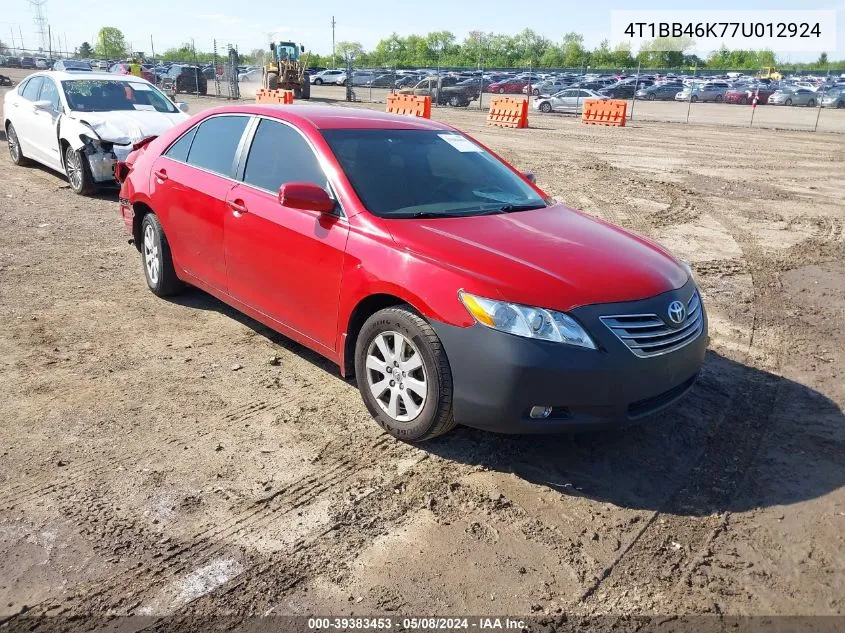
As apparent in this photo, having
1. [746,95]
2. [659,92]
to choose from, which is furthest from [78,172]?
[659,92]

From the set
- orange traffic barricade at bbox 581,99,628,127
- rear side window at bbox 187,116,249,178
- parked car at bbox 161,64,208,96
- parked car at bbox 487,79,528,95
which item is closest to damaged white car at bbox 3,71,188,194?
rear side window at bbox 187,116,249,178

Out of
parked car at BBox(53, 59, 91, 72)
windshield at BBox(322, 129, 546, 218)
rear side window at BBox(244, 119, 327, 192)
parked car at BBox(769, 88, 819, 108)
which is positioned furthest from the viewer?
parked car at BBox(769, 88, 819, 108)

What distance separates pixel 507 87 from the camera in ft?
166

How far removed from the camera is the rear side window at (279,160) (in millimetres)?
4285

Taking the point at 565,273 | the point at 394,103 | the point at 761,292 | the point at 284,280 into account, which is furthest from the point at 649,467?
the point at 394,103

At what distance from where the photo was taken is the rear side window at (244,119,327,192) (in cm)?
429

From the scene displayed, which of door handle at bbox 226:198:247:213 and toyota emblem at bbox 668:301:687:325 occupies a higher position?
door handle at bbox 226:198:247:213

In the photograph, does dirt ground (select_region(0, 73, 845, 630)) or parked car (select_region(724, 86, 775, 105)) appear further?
parked car (select_region(724, 86, 775, 105))

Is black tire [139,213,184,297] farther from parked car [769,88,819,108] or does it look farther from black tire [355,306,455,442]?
parked car [769,88,819,108]

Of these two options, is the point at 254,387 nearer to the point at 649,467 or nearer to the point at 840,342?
the point at 649,467

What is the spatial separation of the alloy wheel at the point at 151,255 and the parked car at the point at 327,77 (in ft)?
175

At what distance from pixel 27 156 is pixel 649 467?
1157 centimetres

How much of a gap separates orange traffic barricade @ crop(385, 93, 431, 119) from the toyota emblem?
69.7 feet

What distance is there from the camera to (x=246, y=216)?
14.9ft
